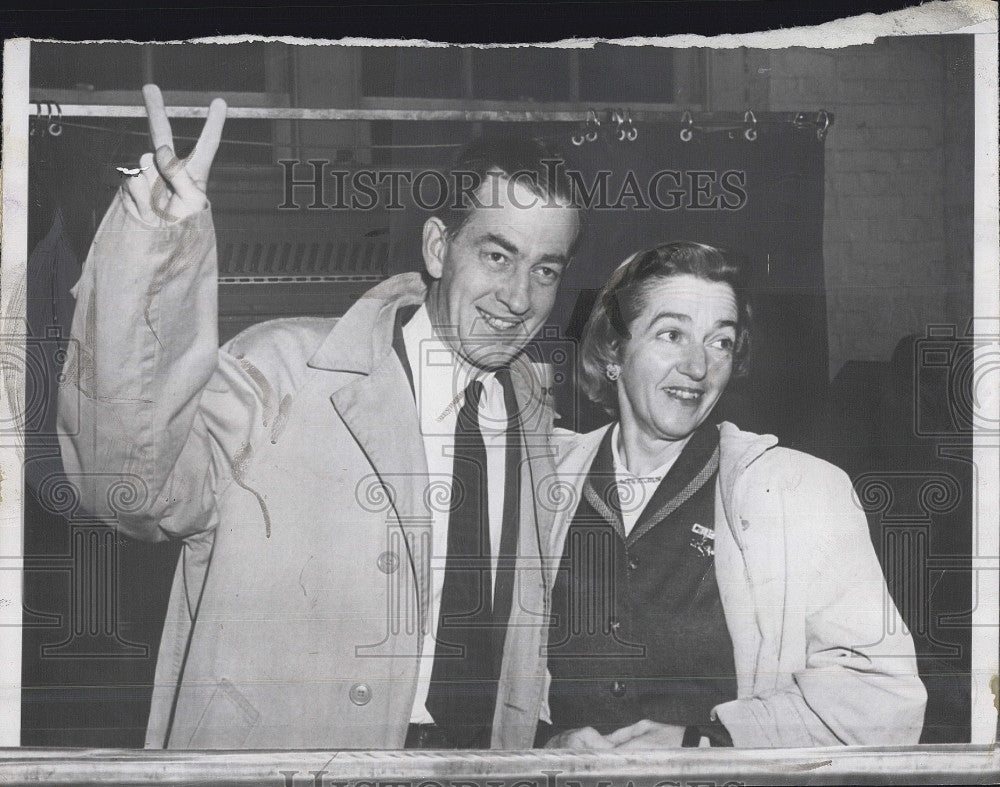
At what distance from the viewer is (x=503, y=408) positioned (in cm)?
325

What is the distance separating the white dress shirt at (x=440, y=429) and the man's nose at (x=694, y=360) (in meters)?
0.59

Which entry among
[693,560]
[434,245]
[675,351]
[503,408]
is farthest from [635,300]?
[693,560]

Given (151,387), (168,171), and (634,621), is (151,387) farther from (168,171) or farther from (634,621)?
(634,621)

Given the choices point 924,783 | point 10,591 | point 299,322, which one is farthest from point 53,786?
point 924,783

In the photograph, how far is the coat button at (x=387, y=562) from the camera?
3223mm

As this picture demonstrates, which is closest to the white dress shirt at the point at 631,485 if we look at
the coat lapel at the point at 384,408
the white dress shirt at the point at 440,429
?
the white dress shirt at the point at 440,429

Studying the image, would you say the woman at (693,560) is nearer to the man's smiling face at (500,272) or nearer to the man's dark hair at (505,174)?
the man's smiling face at (500,272)

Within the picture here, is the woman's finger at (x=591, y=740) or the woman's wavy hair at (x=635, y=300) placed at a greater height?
the woman's wavy hair at (x=635, y=300)

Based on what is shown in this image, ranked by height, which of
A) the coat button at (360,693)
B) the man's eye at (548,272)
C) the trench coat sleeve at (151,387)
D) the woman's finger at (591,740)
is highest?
the man's eye at (548,272)

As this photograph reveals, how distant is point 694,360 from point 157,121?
5.98ft

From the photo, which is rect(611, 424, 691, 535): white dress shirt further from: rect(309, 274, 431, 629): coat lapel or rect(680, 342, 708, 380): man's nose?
rect(309, 274, 431, 629): coat lapel

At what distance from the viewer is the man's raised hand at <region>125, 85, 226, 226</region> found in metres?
3.18

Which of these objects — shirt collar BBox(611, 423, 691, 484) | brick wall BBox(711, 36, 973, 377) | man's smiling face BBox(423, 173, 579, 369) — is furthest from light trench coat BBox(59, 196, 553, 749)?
brick wall BBox(711, 36, 973, 377)

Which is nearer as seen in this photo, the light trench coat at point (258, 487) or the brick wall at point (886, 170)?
the light trench coat at point (258, 487)
